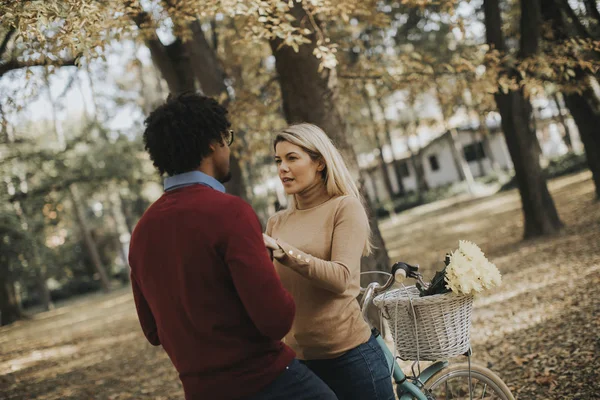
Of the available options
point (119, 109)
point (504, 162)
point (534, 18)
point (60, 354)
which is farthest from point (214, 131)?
point (504, 162)

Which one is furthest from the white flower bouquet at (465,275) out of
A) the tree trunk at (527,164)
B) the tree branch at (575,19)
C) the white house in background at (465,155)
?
the white house in background at (465,155)

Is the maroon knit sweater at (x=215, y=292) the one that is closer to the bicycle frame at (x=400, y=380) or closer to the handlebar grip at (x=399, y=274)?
the handlebar grip at (x=399, y=274)

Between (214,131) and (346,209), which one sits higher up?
(214,131)

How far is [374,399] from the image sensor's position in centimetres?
256

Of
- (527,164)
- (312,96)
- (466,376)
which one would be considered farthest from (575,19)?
(466,376)

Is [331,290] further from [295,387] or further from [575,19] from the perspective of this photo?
[575,19]

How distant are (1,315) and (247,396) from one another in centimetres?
2770

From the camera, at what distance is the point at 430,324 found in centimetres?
260

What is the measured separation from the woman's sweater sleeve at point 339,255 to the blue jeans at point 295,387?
1.36 feet

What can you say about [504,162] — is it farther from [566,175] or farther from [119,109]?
[119,109]

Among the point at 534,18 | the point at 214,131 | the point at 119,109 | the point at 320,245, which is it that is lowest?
the point at 320,245

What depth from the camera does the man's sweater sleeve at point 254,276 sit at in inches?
67.9

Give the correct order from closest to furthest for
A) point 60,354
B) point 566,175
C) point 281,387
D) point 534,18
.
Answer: point 281,387 → point 534,18 → point 60,354 → point 566,175

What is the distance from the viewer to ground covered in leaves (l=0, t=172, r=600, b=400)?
5434 mm
